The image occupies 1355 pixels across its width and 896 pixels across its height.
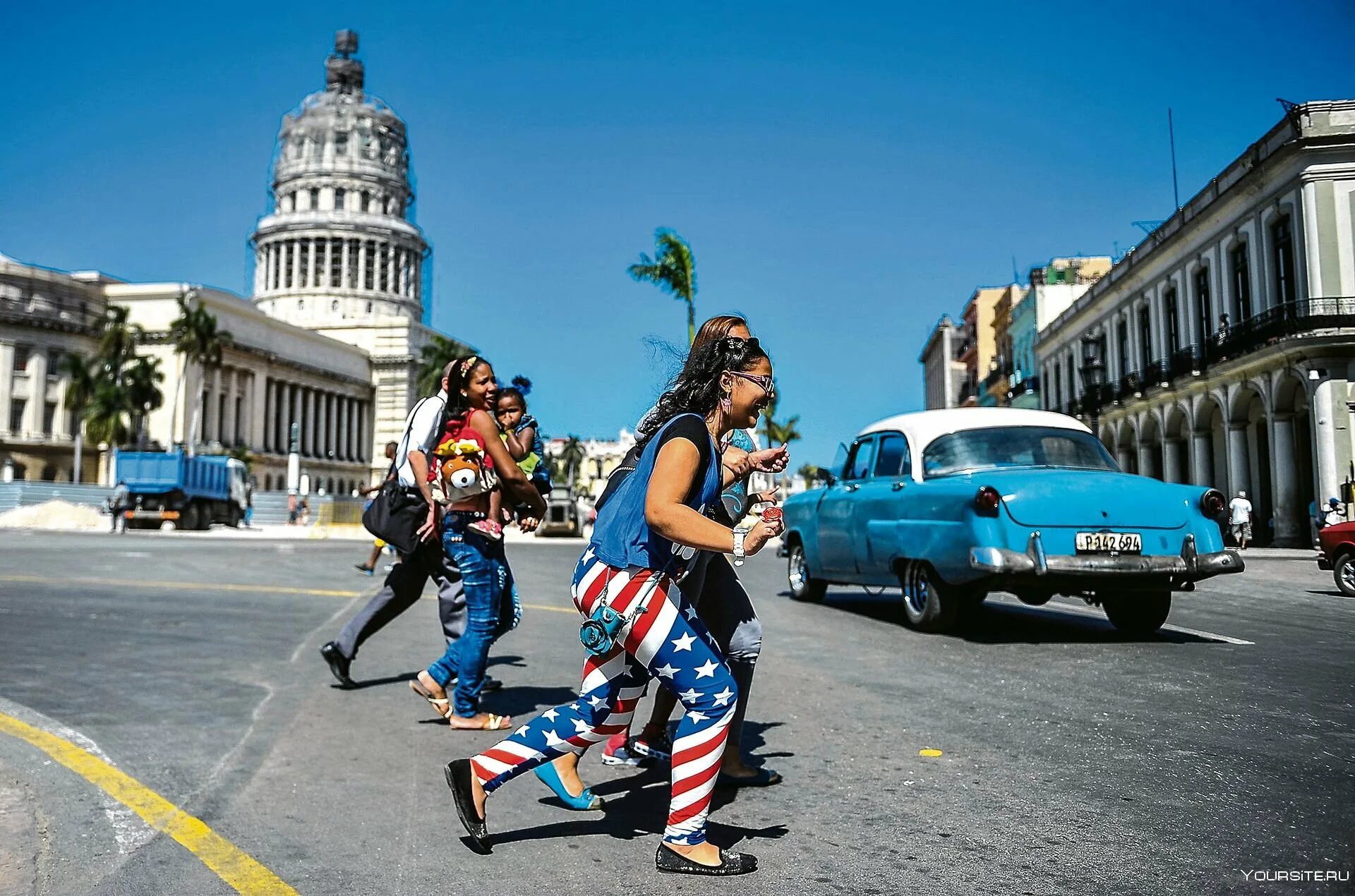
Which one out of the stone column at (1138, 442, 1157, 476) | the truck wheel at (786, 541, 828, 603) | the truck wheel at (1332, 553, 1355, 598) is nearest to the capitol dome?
the stone column at (1138, 442, 1157, 476)

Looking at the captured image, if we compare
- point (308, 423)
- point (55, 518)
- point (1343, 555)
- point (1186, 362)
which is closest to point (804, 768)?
point (1343, 555)

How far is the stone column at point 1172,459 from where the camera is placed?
3584 centimetres

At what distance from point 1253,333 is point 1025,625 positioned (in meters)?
24.2

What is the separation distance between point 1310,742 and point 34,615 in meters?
10.2

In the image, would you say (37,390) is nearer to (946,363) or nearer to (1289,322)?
(946,363)

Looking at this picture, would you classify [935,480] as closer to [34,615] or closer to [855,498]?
[855,498]

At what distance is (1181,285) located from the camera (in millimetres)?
35062

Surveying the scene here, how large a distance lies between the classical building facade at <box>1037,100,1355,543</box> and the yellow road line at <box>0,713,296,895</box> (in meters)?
22.0

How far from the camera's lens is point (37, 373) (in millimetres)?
74438

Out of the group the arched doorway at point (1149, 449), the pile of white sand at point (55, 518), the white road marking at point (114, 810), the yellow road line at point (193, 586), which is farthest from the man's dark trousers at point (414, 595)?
the pile of white sand at point (55, 518)

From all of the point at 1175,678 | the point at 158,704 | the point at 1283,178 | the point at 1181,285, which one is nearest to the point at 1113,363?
the point at 1181,285

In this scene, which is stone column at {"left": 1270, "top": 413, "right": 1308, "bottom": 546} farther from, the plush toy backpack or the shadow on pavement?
the plush toy backpack

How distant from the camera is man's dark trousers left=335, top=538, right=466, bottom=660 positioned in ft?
19.7

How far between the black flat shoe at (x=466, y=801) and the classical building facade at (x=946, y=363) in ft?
233
